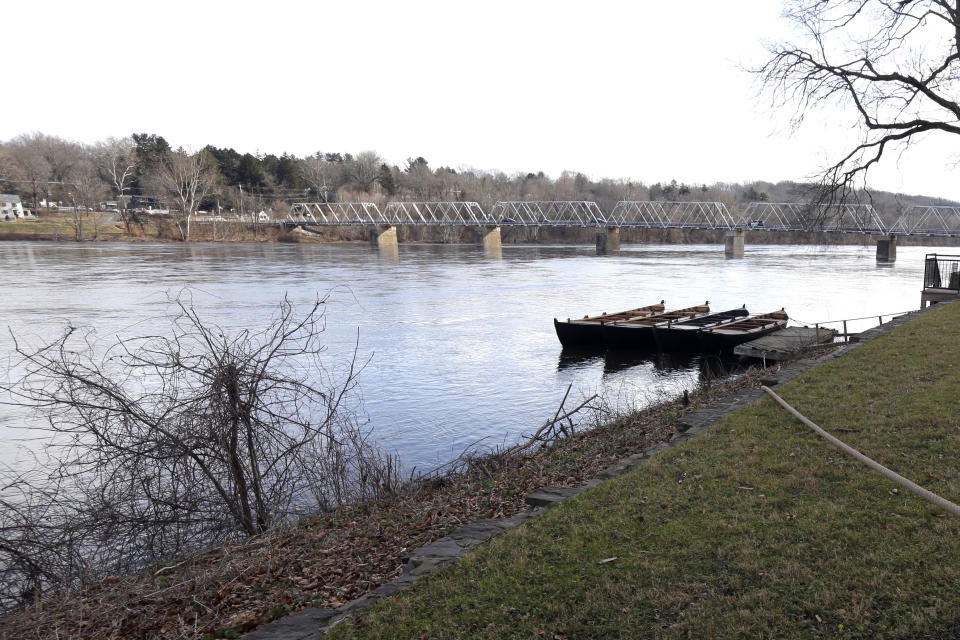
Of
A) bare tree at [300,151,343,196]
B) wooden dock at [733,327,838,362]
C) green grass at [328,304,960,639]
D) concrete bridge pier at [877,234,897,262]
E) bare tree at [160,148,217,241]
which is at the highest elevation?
bare tree at [300,151,343,196]

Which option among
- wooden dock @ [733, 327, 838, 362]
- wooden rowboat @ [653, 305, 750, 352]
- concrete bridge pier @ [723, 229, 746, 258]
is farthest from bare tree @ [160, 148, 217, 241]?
wooden dock @ [733, 327, 838, 362]

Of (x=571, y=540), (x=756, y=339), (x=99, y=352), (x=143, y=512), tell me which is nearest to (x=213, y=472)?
(x=143, y=512)

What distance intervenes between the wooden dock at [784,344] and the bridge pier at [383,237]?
80.5 metres

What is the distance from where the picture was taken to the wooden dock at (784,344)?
17.1 metres

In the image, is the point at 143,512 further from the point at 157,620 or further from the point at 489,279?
the point at 489,279

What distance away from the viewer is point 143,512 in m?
7.69

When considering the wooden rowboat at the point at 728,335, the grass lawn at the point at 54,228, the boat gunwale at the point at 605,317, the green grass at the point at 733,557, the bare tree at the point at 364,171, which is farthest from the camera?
the bare tree at the point at 364,171

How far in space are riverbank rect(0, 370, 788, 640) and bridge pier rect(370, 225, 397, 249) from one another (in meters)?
89.9

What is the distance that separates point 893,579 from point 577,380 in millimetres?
14455

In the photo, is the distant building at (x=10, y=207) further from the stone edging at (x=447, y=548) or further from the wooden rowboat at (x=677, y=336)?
the stone edging at (x=447, y=548)

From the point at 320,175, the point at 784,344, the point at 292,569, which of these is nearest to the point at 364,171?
the point at 320,175

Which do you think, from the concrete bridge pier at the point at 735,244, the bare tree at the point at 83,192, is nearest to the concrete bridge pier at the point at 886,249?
the concrete bridge pier at the point at 735,244

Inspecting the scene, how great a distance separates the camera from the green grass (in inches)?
153

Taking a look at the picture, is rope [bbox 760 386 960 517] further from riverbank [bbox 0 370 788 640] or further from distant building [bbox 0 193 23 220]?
distant building [bbox 0 193 23 220]
